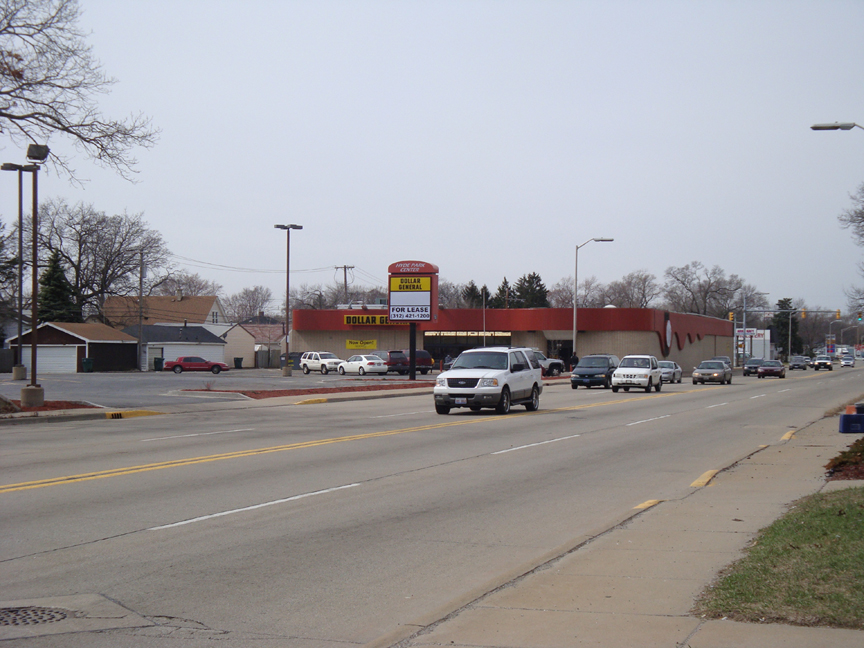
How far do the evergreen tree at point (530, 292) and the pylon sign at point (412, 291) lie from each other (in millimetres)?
79264

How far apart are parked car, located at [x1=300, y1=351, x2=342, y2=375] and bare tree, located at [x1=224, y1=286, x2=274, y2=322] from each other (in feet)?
304

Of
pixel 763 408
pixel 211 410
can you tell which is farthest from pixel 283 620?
pixel 763 408

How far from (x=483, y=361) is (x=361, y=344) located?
168 feet

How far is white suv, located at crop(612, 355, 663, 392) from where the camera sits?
3762 centimetres

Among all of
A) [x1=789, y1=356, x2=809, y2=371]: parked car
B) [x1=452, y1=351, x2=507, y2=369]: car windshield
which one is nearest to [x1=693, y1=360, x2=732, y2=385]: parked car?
[x1=452, y1=351, x2=507, y2=369]: car windshield

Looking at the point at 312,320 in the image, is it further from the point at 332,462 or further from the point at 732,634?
the point at 732,634

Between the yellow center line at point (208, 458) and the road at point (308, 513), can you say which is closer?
the road at point (308, 513)

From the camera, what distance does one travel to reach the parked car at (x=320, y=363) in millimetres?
62812

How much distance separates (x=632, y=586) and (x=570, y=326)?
63.2 metres

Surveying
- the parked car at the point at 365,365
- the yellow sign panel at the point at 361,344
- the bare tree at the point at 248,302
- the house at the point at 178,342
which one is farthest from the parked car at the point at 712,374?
the bare tree at the point at 248,302

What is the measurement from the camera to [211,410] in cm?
2598

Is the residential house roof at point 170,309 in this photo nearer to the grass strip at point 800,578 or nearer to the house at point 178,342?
the house at point 178,342

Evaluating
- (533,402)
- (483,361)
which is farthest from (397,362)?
(483,361)

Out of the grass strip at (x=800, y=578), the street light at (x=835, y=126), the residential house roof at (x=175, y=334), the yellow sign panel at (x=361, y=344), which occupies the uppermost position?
the street light at (x=835, y=126)
